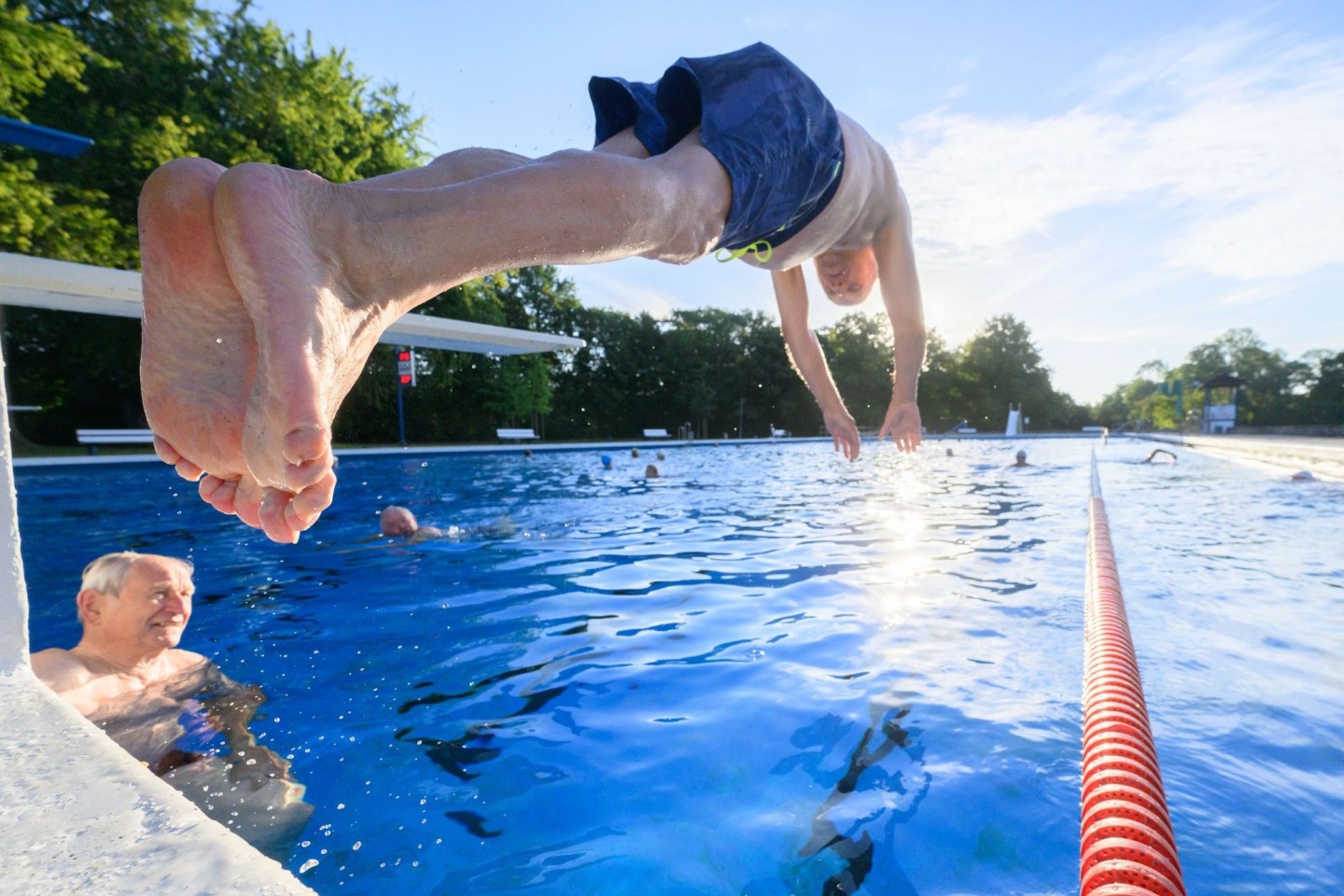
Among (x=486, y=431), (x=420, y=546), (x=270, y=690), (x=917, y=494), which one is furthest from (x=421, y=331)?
(x=486, y=431)

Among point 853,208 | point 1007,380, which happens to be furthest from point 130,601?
point 1007,380

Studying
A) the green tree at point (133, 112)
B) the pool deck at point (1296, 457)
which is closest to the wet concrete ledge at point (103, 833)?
the green tree at point (133, 112)

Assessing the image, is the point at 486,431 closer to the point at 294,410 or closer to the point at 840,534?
the point at 840,534

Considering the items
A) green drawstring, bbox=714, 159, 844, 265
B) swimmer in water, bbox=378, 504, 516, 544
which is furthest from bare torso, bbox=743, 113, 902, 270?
swimmer in water, bbox=378, 504, 516, 544

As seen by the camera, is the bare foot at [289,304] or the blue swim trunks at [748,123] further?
the blue swim trunks at [748,123]

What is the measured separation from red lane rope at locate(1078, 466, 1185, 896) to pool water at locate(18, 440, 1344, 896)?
0.99 feet

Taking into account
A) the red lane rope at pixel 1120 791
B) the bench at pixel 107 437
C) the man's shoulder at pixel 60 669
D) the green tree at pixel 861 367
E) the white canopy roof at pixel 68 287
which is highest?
the green tree at pixel 861 367

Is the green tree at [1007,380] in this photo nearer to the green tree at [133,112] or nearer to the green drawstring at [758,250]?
the green tree at [133,112]

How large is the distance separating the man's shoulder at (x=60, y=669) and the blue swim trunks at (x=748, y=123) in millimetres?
2339

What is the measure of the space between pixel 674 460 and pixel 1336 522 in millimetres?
12339

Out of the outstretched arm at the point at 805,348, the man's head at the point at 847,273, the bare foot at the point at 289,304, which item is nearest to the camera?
the bare foot at the point at 289,304

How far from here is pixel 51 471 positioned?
11.5m

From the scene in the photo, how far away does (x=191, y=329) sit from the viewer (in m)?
1.27

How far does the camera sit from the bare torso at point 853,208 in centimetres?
215
